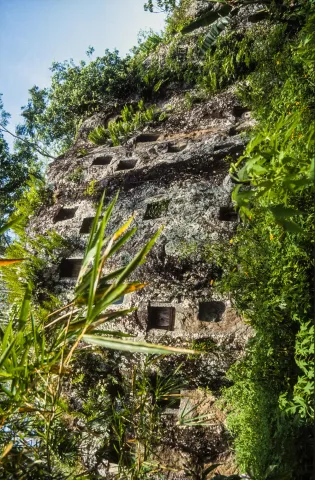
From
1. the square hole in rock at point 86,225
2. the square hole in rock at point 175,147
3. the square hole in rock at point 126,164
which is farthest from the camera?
the square hole in rock at point 126,164

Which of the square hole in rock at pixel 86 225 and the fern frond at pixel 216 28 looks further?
the square hole in rock at pixel 86 225

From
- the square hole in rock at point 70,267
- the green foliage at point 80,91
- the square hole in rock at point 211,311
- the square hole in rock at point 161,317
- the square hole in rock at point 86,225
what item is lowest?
the square hole in rock at point 161,317

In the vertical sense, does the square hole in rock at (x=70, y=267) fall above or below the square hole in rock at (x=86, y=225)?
below

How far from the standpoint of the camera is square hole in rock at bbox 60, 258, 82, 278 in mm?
6895

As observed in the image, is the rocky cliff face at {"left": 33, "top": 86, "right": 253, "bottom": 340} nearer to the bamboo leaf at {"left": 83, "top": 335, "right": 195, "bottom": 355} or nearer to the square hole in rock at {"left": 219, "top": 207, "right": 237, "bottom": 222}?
the square hole in rock at {"left": 219, "top": 207, "right": 237, "bottom": 222}

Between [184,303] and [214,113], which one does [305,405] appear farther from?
[214,113]

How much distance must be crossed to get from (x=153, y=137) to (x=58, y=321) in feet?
21.3

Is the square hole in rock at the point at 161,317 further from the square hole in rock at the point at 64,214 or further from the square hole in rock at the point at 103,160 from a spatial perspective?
the square hole in rock at the point at 103,160

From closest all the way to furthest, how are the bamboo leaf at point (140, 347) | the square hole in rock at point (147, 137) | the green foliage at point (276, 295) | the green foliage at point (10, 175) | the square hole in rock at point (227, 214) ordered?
the bamboo leaf at point (140, 347)
the green foliage at point (276, 295)
the square hole in rock at point (227, 214)
the square hole in rock at point (147, 137)
the green foliage at point (10, 175)

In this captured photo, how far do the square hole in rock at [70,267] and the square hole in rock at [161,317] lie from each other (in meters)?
1.85

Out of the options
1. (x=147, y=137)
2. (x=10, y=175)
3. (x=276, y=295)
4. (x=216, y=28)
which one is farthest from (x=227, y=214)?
(x=10, y=175)

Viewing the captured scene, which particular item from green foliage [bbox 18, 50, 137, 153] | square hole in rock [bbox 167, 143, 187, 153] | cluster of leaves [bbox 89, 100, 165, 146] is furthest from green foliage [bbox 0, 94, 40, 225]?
square hole in rock [bbox 167, 143, 187, 153]

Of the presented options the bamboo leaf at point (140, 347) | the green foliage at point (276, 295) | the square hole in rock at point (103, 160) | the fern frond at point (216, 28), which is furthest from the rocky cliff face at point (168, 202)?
the bamboo leaf at point (140, 347)

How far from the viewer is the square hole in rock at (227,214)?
19.6 feet
